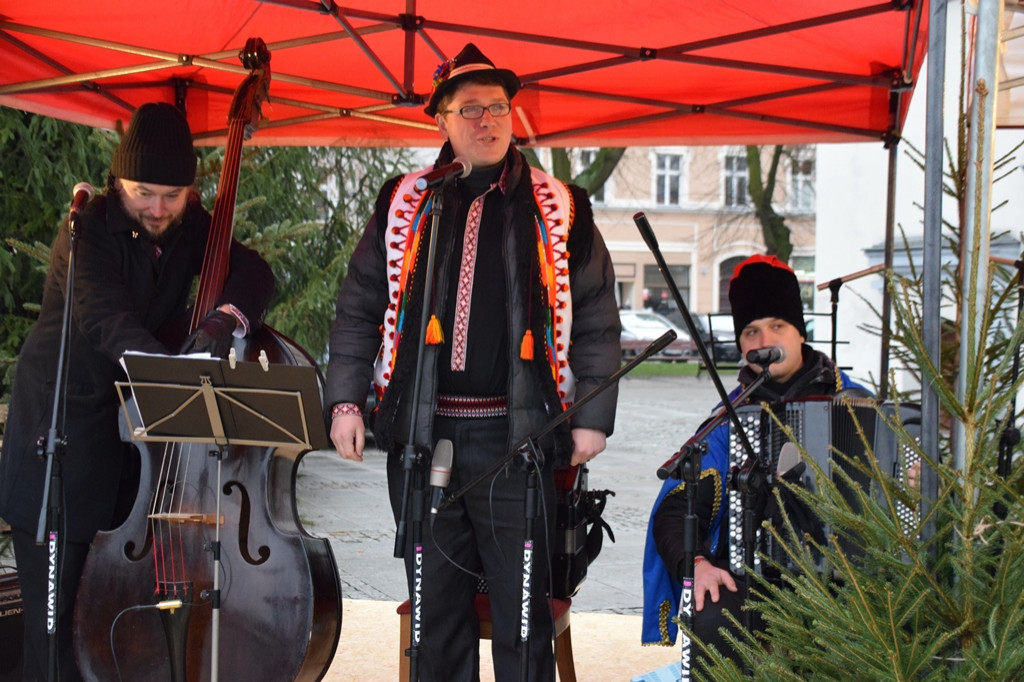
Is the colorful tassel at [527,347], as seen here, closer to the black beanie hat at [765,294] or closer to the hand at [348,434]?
the hand at [348,434]

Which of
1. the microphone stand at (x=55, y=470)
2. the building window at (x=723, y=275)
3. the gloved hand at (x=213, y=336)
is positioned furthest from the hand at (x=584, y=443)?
the building window at (x=723, y=275)

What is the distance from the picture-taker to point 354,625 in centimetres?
489

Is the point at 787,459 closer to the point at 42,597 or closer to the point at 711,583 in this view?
the point at 711,583

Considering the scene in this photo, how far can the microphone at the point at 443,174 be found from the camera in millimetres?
2619

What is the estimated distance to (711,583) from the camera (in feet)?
9.93

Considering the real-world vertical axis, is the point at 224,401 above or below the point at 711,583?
above

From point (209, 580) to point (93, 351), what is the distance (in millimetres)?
768

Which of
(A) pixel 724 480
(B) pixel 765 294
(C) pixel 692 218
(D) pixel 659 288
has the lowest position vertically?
(A) pixel 724 480

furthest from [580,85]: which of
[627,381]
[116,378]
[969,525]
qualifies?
[627,381]

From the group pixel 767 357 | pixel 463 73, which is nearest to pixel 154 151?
pixel 463 73

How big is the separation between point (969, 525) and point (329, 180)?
25.9ft

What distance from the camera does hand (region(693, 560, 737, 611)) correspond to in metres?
3.02

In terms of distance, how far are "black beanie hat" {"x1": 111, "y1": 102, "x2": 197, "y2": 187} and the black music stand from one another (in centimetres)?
62

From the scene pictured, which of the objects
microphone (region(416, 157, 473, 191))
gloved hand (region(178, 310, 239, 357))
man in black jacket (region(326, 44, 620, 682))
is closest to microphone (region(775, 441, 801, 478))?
man in black jacket (region(326, 44, 620, 682))
